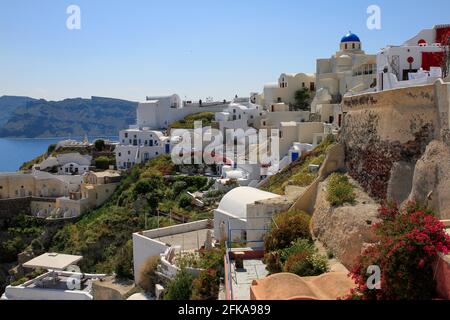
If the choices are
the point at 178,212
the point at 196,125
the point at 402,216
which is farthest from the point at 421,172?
the point at 196,125

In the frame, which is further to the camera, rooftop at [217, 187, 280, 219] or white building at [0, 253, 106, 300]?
white building at [0, 253, 106, 300]

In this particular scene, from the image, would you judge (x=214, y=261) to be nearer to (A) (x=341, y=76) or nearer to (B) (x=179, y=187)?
(B) (x=179, y=187)

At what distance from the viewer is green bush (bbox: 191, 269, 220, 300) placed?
12.2 m

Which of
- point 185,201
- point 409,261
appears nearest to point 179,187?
point 185,201

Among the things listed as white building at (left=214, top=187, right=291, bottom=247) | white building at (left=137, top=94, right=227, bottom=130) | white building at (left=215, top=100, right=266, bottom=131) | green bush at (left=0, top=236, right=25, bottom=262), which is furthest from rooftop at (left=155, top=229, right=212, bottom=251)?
white building at (left=137, top=94, right=227, bottom=130)

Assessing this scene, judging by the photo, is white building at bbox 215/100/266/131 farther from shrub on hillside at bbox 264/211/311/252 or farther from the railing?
the railing

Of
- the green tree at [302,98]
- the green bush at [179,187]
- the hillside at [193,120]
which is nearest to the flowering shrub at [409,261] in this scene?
the green bush at [179,187]

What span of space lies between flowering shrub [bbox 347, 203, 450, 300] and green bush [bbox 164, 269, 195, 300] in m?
5.87

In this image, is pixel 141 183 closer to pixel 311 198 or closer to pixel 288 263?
pixel 311 198

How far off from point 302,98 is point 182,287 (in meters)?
35.3

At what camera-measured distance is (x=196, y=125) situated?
49.7m

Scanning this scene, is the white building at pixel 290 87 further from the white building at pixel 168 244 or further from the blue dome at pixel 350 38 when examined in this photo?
the white building at pixel 168 244

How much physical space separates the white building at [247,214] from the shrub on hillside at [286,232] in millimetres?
1242

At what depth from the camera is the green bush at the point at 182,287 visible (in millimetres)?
13548
